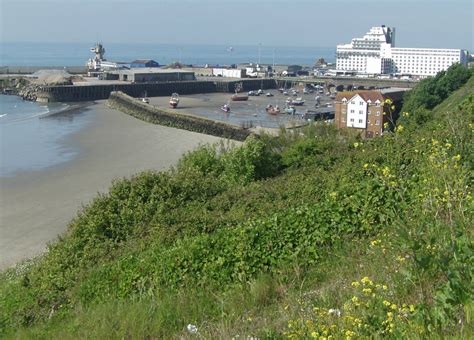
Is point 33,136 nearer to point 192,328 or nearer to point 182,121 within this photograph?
point 182,121

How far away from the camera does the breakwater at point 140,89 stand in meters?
52.7

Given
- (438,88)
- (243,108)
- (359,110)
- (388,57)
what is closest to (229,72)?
(388,57)

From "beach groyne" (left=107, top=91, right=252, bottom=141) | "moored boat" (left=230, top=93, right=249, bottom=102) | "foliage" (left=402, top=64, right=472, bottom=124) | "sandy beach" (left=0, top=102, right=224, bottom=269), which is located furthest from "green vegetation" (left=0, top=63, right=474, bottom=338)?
"moored boat" (left=230, top=93, right=249, bottom=102)

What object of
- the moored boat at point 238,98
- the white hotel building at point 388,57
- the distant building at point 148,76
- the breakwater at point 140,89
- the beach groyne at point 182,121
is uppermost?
the white hotel building at point 388,57

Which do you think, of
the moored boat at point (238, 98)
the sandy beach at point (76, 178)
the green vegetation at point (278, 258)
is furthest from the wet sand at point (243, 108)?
the green vegetation at point (278, 258)

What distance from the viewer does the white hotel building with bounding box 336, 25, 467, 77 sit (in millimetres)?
89275

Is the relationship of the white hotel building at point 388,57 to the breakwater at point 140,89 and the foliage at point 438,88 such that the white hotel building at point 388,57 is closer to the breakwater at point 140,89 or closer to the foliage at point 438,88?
the breakwater at point 140,89

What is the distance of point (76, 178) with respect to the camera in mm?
21094

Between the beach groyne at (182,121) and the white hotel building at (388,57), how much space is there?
A: 54.9 metres

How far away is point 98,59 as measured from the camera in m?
91.6

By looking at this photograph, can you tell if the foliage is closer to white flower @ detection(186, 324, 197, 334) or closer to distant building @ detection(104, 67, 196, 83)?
white flower @ detection(186, 324, 197, 334)

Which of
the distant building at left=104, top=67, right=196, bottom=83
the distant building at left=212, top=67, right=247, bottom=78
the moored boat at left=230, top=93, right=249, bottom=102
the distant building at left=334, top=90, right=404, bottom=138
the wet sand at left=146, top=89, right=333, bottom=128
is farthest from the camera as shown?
the distant building at left=212, top=67, right=247, bottom=78

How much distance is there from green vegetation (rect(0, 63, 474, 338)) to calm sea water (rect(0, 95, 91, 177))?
561 inches

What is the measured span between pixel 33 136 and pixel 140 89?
95.5 ft
